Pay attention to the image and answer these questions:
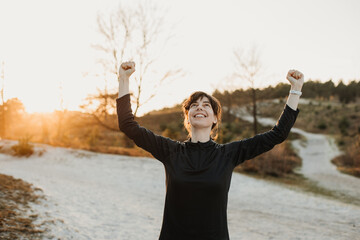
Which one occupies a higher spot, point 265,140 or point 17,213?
point 265,140

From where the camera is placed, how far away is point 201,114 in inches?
75.0

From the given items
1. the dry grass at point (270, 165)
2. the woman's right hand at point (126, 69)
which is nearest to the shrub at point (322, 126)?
the dry grass at point (270, 165)

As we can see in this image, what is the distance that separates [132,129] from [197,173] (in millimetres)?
522

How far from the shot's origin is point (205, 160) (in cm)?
177

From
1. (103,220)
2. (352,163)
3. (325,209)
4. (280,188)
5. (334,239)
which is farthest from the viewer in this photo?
(352,163)

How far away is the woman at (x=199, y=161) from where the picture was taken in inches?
66.4

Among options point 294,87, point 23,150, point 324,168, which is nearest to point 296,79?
point 294,87

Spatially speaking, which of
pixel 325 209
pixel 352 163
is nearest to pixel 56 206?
pixel 325 209

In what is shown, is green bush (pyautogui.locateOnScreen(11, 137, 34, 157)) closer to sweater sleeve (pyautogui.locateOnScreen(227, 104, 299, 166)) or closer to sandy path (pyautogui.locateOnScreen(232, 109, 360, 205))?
sandy path (pyautogui.locateOnScreen(232, 109, 360, 205))

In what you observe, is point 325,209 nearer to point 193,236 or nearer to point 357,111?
point 193,236

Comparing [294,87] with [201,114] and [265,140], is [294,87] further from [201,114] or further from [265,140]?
[201,114]

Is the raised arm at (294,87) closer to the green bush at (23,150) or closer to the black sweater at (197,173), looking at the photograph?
the black sweater at (197,173)

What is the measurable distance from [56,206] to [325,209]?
26.2 ft

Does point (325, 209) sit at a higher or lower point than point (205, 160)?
lower
